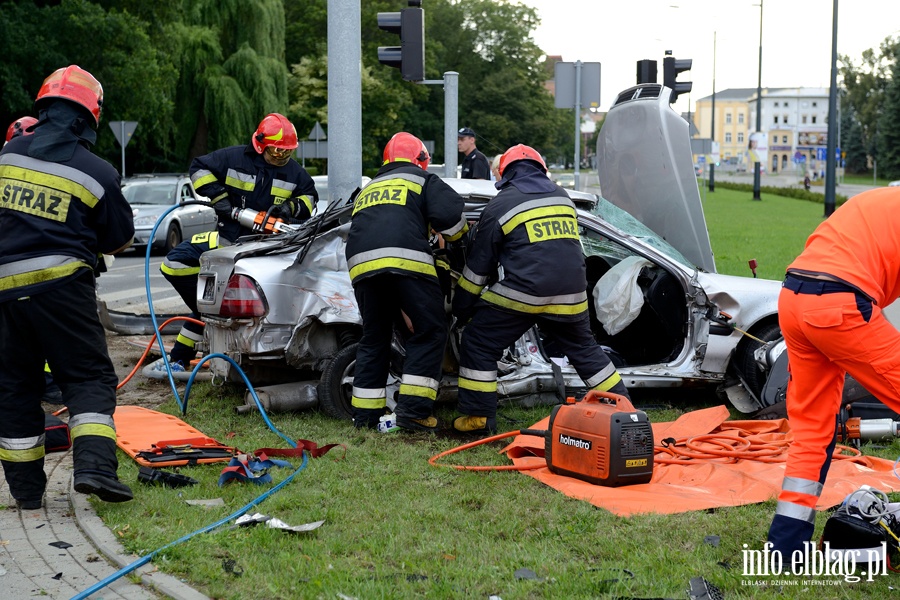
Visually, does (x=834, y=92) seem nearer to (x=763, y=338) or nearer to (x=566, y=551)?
(x=763, y=338)

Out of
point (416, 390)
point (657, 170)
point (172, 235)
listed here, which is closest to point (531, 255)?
point (416, 390)

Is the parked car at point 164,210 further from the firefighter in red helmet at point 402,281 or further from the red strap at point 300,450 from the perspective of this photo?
the red strap at point 300,450

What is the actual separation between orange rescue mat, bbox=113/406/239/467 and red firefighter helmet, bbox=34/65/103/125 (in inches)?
71.9

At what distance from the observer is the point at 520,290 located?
19.8 ft

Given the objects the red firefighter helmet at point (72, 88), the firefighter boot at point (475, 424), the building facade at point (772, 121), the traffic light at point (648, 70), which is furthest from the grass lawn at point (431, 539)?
the building facade at point (772, 121)

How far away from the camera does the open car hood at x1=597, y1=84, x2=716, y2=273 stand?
7836mm

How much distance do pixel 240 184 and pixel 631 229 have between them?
3064mm

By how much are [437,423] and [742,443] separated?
1.87 metres

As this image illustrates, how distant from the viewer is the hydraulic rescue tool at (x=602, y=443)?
5.02m

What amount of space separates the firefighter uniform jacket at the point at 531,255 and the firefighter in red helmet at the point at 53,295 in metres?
2.28

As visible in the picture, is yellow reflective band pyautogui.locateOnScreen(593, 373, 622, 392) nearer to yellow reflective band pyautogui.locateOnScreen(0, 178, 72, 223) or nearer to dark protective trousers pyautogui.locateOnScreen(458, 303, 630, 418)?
dark protective trousers pyautogui.locateOnScreen(458, 303, 630, 418)

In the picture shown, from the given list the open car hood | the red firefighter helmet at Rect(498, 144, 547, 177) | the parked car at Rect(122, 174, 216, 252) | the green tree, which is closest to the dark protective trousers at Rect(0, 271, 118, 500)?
the red firefighter helmet at Rect(498, 144, 547, 177)

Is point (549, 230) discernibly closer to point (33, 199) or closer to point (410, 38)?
point (33, 199)

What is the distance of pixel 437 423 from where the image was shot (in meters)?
6.39
